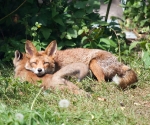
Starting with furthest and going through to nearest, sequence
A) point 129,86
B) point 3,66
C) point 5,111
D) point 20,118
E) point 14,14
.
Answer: point 14,14 < point 3,66 < point 129,86 < point 5,111 < point 20,118

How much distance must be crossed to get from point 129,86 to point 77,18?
2165 mm

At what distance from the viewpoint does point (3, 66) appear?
25.9 feet

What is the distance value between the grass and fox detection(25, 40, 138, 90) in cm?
18

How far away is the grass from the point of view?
199 inches

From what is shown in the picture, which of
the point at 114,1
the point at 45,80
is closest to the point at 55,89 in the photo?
the point at 45,80

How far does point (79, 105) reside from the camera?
5.97 metres

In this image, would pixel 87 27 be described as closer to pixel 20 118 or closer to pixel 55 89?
pixel 55 89

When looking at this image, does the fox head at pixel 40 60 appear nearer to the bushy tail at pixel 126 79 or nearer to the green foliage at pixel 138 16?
the bushy tail at pixel 126 79

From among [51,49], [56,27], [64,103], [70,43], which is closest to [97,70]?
[51,49]

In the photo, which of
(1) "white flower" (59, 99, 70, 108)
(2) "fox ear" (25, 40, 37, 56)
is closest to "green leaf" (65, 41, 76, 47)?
(2) "fox ear" (25, 40, 37, 56)

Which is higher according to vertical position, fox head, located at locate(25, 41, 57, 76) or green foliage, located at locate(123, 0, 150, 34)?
fox head, located at locate(25, 41, 57, 76)

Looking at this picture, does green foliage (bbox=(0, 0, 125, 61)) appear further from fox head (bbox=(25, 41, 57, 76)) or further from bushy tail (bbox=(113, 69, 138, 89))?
bushy tail (bbox=(113, 69, 138, 89))

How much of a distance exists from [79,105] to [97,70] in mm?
1786

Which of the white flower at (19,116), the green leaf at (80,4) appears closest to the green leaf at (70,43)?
the green leaf at (80,4)
